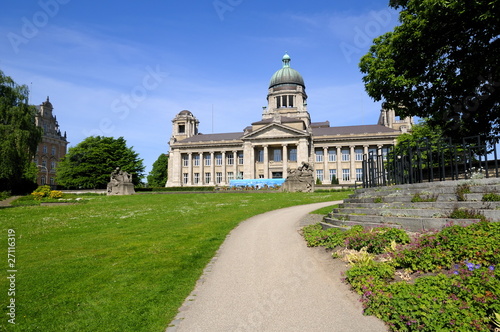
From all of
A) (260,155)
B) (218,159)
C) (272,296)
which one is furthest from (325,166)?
(272,296)

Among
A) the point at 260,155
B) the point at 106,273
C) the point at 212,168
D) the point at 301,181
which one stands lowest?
the point at 106,273

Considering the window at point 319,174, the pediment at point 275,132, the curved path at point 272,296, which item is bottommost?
the curved path at point 272,296

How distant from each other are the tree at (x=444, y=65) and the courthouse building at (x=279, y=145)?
181ft

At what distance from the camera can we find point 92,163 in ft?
211

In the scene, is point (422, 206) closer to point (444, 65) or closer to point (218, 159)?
A: point (444, 65)

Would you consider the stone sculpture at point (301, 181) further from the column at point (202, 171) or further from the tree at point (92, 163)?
the column at point (202, 171)

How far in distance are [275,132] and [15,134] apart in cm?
5068

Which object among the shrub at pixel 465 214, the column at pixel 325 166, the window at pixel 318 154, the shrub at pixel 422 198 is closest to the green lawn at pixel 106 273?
the shrub at pixel 422 198

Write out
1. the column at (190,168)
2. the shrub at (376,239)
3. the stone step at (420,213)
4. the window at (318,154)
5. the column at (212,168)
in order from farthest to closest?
the column at (190,168) → the column at (212,168) → the window at (318,154) → the shrub at (376,239) → the stone step at (420,213)

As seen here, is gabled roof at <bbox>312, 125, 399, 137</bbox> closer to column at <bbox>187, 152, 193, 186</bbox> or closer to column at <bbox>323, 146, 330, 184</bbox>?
column at <bbox>323, 146, 330, 184</bbox>

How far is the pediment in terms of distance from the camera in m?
73.8

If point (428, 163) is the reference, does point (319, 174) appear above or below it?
above

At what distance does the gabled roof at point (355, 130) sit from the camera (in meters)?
76.8

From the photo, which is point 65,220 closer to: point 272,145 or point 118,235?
point 118,235
